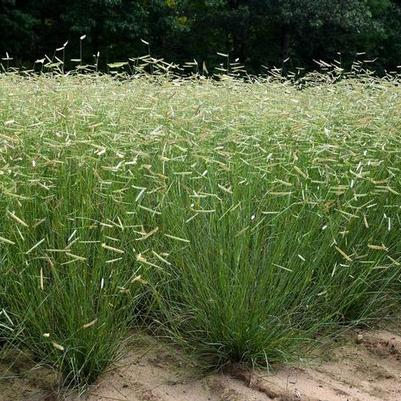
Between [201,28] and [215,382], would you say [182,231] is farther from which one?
[201,28]

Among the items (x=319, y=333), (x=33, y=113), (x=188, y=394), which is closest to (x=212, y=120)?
(x=33, y=113)

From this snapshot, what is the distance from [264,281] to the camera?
9.22 feet

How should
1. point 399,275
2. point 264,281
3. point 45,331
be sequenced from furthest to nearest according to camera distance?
1. point 399,275
2. point 264,281
3. point 45,331

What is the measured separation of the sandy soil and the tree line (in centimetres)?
1386

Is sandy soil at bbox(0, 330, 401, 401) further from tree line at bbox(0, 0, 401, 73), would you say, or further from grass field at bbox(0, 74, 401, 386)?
tree line at bbox(0, 0, 401, 73)

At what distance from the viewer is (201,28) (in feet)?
60.5

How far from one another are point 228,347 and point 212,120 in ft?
3.92

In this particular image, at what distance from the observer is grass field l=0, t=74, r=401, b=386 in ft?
8.71

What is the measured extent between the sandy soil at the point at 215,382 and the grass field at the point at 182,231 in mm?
77

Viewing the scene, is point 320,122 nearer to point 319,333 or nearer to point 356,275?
point 356,275

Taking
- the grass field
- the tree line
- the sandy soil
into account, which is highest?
the grass field

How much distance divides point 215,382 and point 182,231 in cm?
63

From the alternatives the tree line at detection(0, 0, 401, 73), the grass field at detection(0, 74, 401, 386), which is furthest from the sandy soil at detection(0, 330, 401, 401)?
the tree line at detection(0, 0, 401, 73)

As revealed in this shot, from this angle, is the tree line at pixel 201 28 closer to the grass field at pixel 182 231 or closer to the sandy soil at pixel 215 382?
the grass field at pixel 182 231
